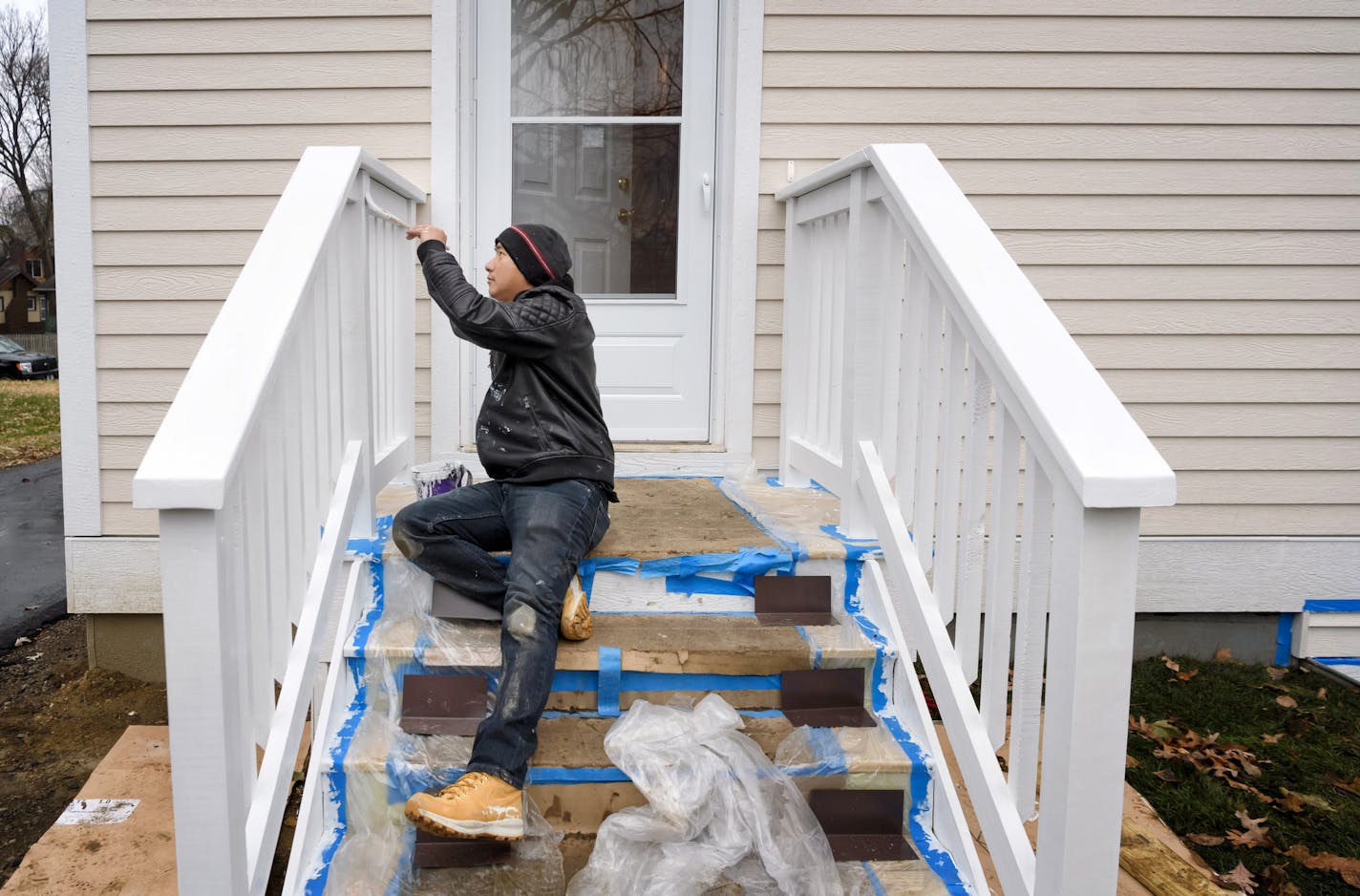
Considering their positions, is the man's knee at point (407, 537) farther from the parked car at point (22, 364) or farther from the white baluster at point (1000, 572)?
the parked car at point (22, 364)

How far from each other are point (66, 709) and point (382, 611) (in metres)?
1.92

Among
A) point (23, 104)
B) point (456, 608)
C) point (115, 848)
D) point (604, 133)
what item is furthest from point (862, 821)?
point (23, 104)

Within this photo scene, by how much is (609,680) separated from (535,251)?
1119mm

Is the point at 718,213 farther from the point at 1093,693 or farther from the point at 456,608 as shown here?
the point at 1093,693

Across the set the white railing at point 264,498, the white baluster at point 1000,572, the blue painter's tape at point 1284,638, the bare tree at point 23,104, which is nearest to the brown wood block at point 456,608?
the white railing at point 264,498

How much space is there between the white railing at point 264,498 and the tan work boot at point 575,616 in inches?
21.5

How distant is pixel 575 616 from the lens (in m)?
2.46

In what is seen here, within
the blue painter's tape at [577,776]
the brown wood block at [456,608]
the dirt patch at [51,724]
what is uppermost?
the brown wood block at [456,608]

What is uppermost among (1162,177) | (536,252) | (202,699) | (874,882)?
(1162,177)

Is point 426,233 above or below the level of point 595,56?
below

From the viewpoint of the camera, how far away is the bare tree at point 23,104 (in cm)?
3098

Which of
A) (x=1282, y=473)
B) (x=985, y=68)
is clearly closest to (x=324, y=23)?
(x=985, y=68)

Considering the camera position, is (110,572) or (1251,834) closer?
(1251,834)

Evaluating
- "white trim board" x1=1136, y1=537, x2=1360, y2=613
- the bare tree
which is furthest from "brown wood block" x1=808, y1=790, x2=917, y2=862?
the bare tree
